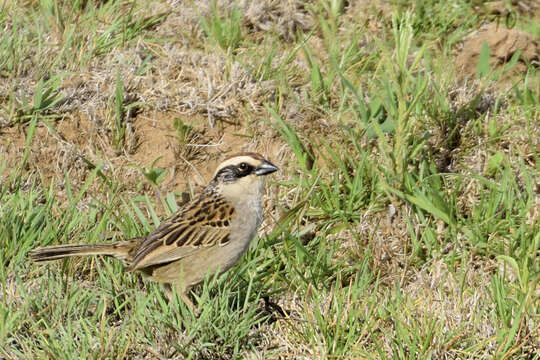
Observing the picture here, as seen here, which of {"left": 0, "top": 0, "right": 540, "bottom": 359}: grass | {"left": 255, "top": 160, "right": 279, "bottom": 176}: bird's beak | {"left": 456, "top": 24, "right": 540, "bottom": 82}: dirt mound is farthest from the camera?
{"left": 456, "top": 24, "right": 540, "bottom": 82}: dirt mound

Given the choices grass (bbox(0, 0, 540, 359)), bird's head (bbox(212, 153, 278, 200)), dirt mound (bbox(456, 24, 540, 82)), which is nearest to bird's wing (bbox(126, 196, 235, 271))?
bird's head (bbox(212, 153, 278, 200))

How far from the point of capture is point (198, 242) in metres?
5.96

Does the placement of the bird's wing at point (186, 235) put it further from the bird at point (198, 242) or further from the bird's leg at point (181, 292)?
the bird's leg at point (181, 292)

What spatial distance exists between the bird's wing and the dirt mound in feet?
10.0

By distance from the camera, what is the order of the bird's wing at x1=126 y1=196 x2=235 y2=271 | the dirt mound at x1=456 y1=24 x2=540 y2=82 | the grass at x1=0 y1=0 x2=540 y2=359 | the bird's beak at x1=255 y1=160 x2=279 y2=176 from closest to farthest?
1. the grass at x1=0 y1=0 x2=540 y2=359
2. the bird's wing at x1=126 y1=196 x2=235 y2=271
3. the bird's beak at x1=255 y1=160 x2=279 y2=176
4. the dirt mound at x1=456 y1=24 x2=540 y2=82

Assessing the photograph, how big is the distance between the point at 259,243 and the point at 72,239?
1349 mm

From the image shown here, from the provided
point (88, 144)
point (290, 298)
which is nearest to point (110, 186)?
point (88, 144)

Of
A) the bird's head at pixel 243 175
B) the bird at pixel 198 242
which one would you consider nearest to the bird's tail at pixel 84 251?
the bird at pixel 198 242

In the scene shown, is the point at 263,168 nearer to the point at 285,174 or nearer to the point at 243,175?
the point at 243,175

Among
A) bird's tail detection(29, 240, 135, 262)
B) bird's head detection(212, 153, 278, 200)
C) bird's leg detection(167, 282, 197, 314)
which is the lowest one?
bird's leg detection(167, 282, 197, 314)

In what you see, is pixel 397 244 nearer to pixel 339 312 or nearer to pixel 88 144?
pixel 339 312

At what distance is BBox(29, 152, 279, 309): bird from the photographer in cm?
586

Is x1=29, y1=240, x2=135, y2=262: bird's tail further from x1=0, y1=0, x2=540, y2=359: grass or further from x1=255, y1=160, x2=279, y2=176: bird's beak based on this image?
x1=255, y1=160, x2=279, y2=176: bird's beak

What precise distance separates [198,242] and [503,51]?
3647mm
